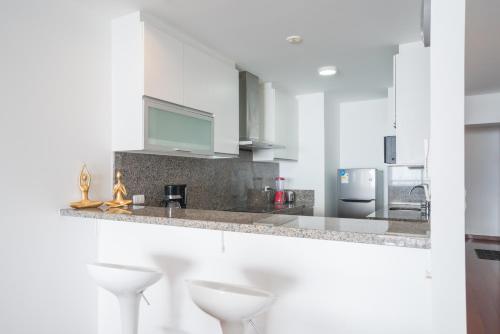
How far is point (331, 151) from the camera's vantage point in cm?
502

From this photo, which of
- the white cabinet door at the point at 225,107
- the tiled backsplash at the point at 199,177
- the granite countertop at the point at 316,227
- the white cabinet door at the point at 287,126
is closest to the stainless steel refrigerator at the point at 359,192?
the white cabinet door at the point at 287,126

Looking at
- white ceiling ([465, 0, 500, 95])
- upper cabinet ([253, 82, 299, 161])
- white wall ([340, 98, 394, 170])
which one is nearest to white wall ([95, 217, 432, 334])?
upper cabinet ([253, 82, 299, 161])

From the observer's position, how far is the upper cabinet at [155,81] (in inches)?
92.8

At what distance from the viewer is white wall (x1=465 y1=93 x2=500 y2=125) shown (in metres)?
6.06

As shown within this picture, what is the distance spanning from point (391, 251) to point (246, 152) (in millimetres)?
3085

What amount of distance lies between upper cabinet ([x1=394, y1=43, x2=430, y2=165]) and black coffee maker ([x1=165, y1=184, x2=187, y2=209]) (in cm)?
183

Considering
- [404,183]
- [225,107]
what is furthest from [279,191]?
[225,107]

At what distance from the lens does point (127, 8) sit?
7.63 ft

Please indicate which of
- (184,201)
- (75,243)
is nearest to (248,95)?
(184,201)

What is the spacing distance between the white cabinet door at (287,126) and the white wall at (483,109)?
3554 mm

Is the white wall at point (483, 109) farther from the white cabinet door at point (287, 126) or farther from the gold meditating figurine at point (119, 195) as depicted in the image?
the gold meditating figurine at point (119, 195)

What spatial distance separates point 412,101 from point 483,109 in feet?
14.4

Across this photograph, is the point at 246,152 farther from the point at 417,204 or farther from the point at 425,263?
the point at 425,263

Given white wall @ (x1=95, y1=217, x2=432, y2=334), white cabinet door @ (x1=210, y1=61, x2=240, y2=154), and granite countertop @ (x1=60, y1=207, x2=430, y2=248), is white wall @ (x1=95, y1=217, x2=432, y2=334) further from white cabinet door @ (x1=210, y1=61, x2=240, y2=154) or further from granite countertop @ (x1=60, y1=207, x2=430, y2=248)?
white cabinet door @ (x1=210, y1=61, x2=240, y2=154)
